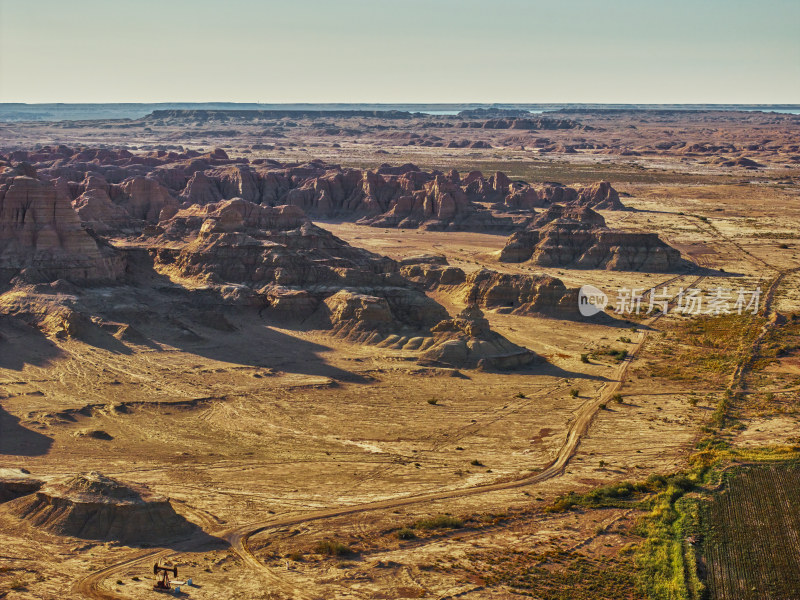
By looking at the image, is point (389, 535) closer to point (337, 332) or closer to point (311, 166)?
point (337, 332)

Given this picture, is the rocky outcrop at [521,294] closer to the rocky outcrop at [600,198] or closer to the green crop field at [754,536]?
the green crop field at [754,536]

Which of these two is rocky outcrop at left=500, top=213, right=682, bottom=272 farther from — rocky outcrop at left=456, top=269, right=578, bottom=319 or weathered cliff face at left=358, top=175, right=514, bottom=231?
weathered cliff face at left=358, top=175, right=514, bottom=231

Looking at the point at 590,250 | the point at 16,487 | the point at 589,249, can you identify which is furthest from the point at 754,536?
the point at 589,249

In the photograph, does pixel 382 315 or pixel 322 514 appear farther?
pixel 382 315

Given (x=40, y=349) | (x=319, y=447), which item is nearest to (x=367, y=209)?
(x=40, y=349)

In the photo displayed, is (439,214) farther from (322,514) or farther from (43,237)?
(322,514)

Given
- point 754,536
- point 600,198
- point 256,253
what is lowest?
point 754,536

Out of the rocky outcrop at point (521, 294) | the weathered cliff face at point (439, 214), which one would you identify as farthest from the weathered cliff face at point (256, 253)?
the weathered cliff face at point (439, 214)

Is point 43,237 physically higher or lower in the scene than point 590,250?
higher
